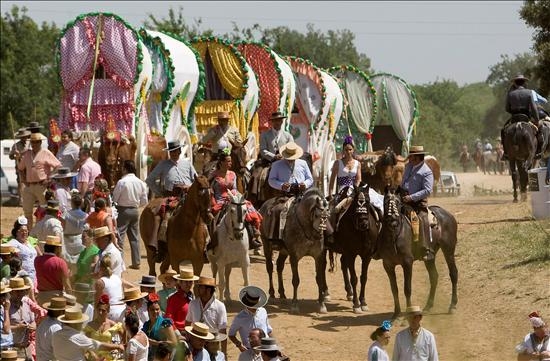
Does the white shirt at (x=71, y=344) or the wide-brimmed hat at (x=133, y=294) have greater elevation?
the wide-brimmed hat at (x=133, y=294)

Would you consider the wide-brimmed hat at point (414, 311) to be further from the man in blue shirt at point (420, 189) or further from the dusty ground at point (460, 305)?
the man in blue shirt at point (420, 189)

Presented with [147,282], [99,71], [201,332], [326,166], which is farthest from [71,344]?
[326,166]

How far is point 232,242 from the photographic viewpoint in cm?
2025

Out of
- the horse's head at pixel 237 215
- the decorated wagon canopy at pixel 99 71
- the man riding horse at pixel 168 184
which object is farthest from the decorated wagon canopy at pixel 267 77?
the horse's head at pixel 237 215

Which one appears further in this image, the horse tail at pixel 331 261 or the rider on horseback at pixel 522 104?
the rider on horseback at pixel 522 104

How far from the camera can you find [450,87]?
327 feet

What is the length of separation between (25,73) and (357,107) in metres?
19.5

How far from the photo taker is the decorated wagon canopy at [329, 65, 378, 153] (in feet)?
144

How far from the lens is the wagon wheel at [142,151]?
89.9 ft

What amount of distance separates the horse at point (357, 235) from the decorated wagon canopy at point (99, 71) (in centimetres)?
807

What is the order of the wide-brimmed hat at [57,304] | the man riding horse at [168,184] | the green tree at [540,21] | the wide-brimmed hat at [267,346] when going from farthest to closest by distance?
the green tree at [540,21] < the man riding horse at [168,184] < the wide-brimmed hat at [57,304] < the wide-brimmed hat at [267,346]

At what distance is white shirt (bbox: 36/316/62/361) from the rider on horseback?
15.5 metres

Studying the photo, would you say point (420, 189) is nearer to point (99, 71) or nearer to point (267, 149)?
point (267, 149)

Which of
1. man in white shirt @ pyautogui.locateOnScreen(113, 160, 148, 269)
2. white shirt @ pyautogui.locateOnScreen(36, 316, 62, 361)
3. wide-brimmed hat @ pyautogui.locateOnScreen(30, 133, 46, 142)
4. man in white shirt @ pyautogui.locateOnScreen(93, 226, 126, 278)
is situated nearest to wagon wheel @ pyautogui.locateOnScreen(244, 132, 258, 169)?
wide-brimmed hat @ pyautogui.locateOnScreen(30, 133, 46, 142)
